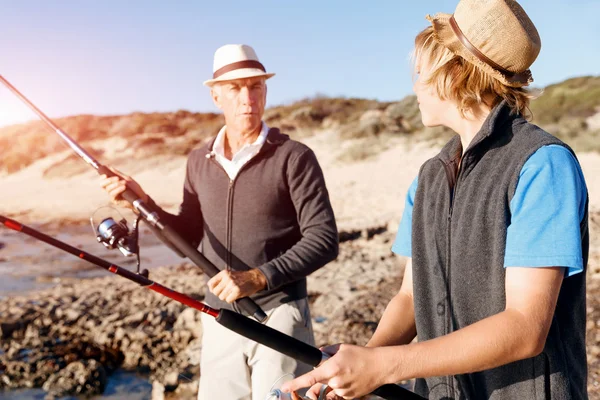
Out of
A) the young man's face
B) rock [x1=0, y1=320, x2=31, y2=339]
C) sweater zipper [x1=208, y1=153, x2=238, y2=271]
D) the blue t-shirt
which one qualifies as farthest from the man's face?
rock [x1=0, y1=320, x2=31, y2=339]

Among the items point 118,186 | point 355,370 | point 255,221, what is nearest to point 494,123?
point 355,370

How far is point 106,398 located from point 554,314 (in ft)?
15.8

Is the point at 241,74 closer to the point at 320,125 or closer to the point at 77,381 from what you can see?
the point at 77,381

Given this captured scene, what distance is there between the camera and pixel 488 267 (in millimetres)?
1478

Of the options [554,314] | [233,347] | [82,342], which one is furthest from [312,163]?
[82,342]

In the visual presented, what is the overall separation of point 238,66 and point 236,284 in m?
1.02

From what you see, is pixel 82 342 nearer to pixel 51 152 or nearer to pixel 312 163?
pixel 312 163

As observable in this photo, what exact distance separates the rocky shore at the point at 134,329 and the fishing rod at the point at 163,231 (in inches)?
102

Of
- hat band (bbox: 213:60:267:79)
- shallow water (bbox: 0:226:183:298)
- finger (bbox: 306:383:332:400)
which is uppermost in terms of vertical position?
hat band (bbox: 213:60:267:79)

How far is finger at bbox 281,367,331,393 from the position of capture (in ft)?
4.47

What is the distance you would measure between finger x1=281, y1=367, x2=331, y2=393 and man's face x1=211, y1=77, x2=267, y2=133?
65.6 inches

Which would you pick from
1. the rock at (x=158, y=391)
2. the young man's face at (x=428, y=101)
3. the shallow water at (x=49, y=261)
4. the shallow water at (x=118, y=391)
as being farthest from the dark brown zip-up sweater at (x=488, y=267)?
the shallow water at (x=49, y=261)

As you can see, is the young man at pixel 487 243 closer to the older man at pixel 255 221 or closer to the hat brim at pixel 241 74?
the older man at pixel 255 221

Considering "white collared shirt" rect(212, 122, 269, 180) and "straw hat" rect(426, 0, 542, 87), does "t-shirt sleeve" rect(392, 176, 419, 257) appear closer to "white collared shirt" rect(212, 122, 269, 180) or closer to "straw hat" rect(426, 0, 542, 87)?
"straw hat" rect(426, 0, 542, 87)
